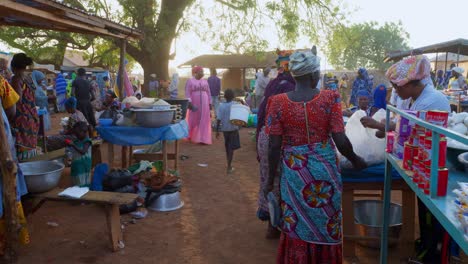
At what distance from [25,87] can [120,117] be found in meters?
1.35

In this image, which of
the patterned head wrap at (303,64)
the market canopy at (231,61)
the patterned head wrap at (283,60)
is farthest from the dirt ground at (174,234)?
the market canopy at (231,61)

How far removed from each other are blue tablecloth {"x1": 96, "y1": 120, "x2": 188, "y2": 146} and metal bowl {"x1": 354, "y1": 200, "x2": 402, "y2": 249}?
2.50m

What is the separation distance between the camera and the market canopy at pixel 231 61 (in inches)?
924

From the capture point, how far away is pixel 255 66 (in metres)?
23.7

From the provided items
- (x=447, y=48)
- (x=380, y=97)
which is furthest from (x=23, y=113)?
(x=447, y=48)

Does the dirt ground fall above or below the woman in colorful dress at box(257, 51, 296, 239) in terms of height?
below

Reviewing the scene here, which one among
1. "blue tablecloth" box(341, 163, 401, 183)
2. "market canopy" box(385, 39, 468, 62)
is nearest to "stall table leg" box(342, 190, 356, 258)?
"blue tablecloth" box(341, 163, 401, 183)

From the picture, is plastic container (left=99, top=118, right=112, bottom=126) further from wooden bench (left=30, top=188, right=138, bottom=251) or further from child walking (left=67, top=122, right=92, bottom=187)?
wooden bench (left=30, top=188, right=138, bottom=251)

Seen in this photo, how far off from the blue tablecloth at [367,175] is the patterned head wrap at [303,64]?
1.24m

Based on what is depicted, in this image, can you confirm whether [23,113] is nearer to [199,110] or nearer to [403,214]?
[199,110]

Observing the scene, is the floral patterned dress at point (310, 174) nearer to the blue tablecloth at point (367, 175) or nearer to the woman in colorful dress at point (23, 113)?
the blue tablecloth at point (367, 175)

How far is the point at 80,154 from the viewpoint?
205 inches

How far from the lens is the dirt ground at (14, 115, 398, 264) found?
3725mm

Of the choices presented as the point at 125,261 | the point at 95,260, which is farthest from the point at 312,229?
the point at 95,260
